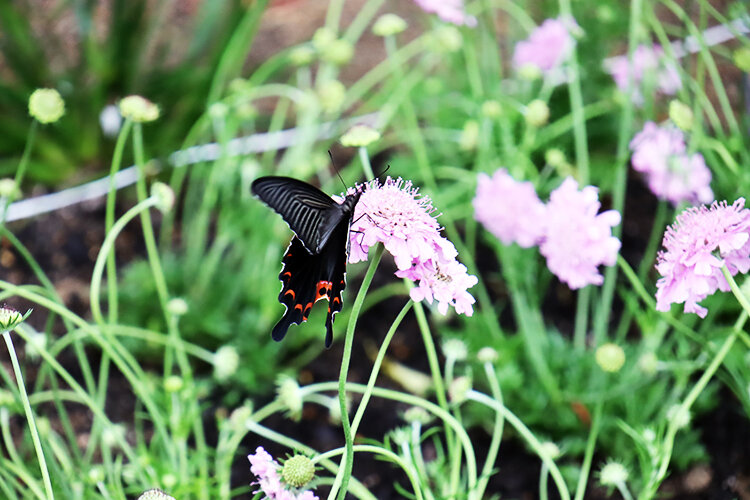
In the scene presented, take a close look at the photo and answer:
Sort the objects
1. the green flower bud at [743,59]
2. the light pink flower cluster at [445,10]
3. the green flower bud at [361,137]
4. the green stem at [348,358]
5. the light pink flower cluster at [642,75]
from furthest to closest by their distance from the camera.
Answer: the light pink flower cluster at [642,75] → the light pink flower cluster at [445,10] → the green flower bud at [743,59] → the green flower bud at [361,137] → the green stem at [348,358]

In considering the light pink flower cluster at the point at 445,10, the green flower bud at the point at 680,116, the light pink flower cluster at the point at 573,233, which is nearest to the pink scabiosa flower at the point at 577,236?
the light pink flower cluster at the point at 573,233

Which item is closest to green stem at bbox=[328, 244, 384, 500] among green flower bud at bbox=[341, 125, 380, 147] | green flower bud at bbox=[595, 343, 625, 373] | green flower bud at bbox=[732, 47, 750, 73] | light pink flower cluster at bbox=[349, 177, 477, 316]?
light pink flower cluster at bbox=[349, 177, 477, 316]

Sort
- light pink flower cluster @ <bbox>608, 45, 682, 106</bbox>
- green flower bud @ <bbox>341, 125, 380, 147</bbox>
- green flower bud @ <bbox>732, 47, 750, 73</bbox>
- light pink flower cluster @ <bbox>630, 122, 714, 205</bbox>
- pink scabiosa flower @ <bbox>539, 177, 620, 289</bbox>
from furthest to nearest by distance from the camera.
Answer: light pink flower cluster @ <bbox>608, 45, 682, 106</bbox> < light pink flower cluster @ <bbox>630, 122, 714, 205</bbox> < green flower bud @ <bbox>732, 47, 750, 73</bbox> < pink scabiosa flower @ <bbox>539, 177, 620, 289</bbox> < green flower bud @ <bbox>341, 125, 380, 147</bbox>

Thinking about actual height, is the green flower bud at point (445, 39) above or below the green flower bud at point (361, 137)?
above

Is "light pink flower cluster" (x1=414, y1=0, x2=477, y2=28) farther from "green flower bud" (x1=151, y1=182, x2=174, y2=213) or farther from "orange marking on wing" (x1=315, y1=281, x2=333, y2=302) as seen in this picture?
"orange marking on wing" (x1=315, y1=281, x2=333, y2=302)

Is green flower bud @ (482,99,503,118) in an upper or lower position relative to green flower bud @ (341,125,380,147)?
upper

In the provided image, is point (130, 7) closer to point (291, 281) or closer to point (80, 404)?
point (80, 404)

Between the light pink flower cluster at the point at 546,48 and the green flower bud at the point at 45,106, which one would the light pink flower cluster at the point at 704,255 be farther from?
the light pink flower cluster at the point at 546,48
